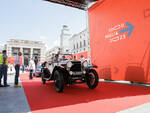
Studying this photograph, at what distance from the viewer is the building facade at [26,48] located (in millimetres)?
60781

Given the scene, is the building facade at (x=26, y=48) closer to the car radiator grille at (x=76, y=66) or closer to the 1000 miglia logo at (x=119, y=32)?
the 1000 miglia logo at (x=119, y=32)

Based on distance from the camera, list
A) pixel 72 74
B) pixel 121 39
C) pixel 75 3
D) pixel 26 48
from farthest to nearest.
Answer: pixel 26 48 → pixel 75 3 → pixel 121 39 → pixel 72 74

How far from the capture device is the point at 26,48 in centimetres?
6538

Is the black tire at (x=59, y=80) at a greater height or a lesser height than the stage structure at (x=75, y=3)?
lesser

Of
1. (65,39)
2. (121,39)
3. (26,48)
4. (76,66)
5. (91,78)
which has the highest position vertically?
(65,39)

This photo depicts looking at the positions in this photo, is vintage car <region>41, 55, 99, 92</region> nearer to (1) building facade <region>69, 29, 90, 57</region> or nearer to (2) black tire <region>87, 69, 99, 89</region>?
(2) black tire <region>87, 69, 99, 89</region>

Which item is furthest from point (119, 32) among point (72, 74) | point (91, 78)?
point (72, 74)

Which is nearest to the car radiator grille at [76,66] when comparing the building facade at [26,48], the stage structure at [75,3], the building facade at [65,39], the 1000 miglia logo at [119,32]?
the 1000 miglia logo at [119,32]

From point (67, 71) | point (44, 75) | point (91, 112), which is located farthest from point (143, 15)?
point (44, 75)

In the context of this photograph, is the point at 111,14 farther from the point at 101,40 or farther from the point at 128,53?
the point at 128,53

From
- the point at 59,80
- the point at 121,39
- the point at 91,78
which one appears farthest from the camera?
the point at 121,39

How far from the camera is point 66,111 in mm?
1971

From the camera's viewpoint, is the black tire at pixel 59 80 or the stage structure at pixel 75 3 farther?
the stage structure at pixel 75 3

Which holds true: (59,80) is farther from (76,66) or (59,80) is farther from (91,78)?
(91,78)
